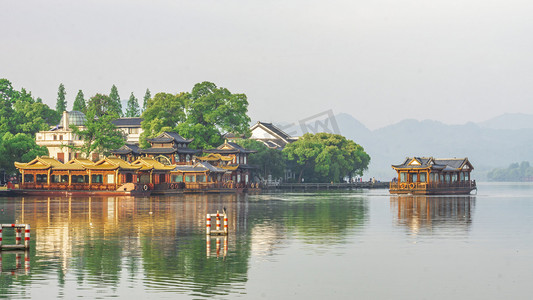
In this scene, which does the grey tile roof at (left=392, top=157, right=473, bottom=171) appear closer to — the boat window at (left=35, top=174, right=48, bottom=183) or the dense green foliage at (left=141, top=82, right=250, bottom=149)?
the dense green foliage at (left=141, top=82, right=250, bottom=149)

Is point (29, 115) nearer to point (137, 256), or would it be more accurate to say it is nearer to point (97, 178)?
point (97, 178)

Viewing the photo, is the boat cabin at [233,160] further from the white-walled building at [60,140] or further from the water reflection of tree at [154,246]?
the water reflection of tree at [154,246]

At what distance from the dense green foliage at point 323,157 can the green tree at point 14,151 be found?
51.4m

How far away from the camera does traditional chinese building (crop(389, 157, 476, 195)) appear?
104875mm

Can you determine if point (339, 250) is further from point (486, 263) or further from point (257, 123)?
point (257, 123)

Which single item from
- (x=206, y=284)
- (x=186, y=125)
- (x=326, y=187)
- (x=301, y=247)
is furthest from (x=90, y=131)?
(x=206, y=284)

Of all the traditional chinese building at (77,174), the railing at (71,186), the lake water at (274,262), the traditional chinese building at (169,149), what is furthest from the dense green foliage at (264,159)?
the lake water at (274,262)

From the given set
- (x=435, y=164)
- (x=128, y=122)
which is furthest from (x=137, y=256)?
(x=128, y=122)

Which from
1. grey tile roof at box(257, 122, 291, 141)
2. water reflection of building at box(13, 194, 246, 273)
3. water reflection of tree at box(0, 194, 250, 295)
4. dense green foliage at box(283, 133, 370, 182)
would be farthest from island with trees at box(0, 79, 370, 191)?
water reflection of tree at box(0, 194, 250, 295)

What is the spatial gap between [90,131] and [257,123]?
7141 cm

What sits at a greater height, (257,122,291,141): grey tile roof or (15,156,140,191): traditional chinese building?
(257,122,291,141): grey tile roof

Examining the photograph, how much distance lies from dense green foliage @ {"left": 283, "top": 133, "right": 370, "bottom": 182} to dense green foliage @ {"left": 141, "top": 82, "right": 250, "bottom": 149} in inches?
546

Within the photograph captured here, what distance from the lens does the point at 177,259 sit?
25.8 metres

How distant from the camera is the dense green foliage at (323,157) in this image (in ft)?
479
